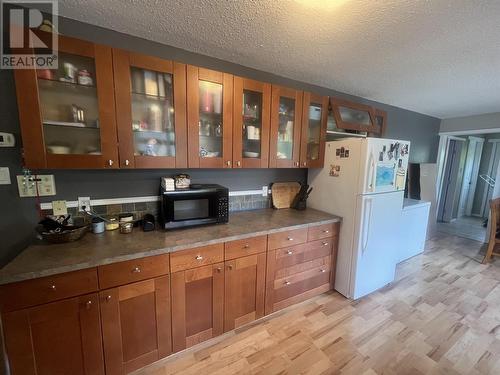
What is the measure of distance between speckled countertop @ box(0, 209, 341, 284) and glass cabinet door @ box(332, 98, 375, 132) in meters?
1.24

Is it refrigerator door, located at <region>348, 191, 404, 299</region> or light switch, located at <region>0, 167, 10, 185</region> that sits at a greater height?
light switch, located at <region>0, 167, 10, 185</region>

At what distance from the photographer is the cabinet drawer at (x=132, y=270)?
4.21 ft

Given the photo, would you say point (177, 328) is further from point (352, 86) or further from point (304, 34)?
point (352, 86)

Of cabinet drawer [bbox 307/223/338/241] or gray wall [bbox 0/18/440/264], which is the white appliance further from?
gray wall [bbox 0/18/440/264]

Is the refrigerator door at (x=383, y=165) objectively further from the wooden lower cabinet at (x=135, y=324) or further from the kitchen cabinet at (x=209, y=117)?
the wooden lower cabinet at (x=135, y=324)

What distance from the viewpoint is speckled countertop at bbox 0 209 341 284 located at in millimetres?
1139

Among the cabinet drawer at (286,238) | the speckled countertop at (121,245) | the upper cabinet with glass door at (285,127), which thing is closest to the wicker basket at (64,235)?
the speckled countertop at (121,245)

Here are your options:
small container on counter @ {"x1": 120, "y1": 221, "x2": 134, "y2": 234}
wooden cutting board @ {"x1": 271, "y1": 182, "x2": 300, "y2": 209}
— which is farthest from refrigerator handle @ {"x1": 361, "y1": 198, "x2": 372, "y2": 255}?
small container on counter @ {"x1": 120, "y1": 221, "x2": 134, "y2": 234}

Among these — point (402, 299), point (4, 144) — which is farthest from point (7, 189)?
point (402, 299)

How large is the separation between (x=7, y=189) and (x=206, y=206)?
53.8 inches

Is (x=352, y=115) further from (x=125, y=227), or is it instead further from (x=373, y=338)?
(x=125, y=227)

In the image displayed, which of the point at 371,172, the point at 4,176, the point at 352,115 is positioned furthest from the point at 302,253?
the point at 4,176

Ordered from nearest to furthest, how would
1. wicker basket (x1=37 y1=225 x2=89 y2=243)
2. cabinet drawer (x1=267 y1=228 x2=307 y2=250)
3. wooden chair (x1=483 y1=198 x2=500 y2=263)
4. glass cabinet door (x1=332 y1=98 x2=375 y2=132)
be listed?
wicker basket (x1=37 y1=225 x2=89 y2=243)
cabinet drawer (x1=267 y1=228 x2=307 y2=250)
glass cabinet door (x1=332 y1=98 x2=375 y2=132)
wooden chair (x1=483 y1=198 x2=500 y2=263)

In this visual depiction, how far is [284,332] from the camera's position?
6.23 ft
